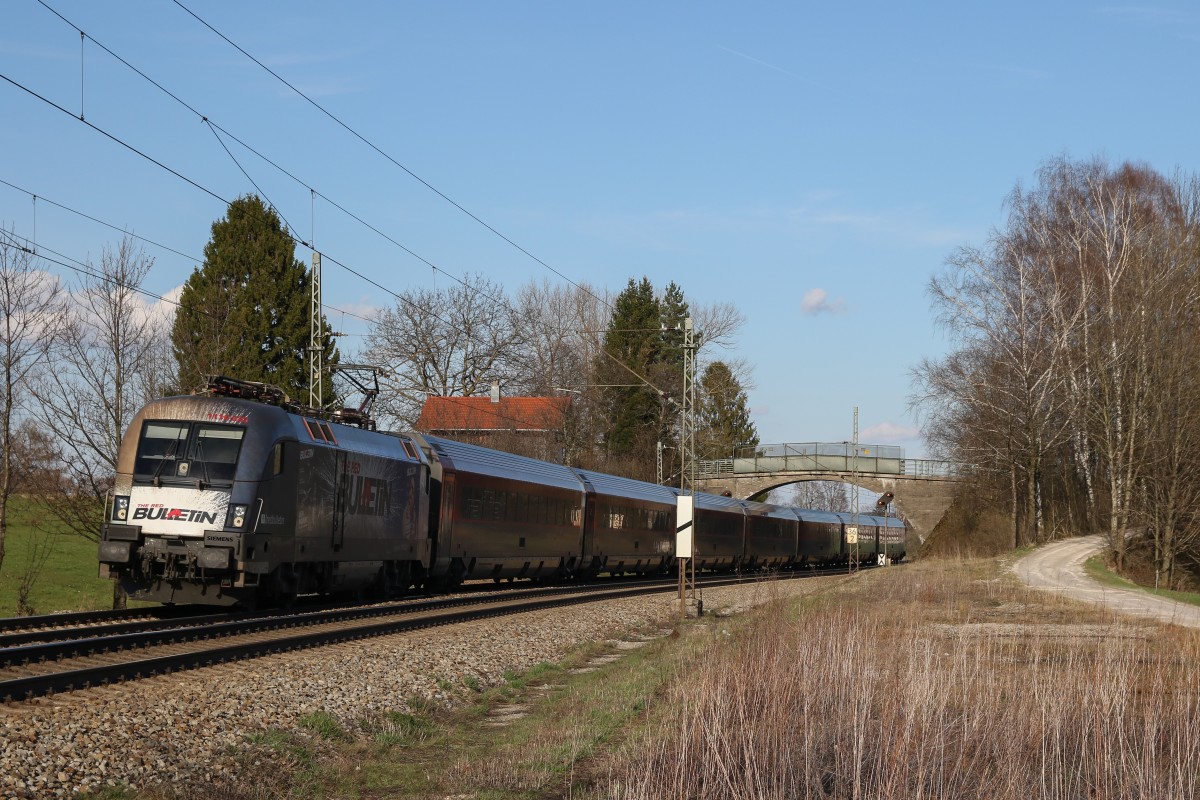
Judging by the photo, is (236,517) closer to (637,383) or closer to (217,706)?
(217,706)

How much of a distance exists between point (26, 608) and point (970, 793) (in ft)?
59.6

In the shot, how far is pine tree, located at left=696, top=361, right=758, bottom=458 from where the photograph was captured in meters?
80.4

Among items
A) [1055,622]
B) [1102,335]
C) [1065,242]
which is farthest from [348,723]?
[1065,242]

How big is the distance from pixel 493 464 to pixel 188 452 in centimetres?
1238

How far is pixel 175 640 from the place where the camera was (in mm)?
14219

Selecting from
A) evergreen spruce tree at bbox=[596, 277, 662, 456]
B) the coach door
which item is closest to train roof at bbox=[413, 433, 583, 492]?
the coach door

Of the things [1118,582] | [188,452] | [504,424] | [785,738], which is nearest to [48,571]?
[188,452]

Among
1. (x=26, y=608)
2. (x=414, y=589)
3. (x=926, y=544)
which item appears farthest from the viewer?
(x=926, y=544)

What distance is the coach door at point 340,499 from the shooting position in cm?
2059

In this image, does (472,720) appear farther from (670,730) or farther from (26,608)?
(26,608)

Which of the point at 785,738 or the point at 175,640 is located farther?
the point at 175,640

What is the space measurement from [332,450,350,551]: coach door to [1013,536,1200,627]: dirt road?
13.1 m

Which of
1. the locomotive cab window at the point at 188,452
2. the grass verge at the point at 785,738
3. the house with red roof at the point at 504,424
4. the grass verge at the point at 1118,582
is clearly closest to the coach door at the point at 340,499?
the locomotive cab window at the point at 188,452

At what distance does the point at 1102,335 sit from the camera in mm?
42812
